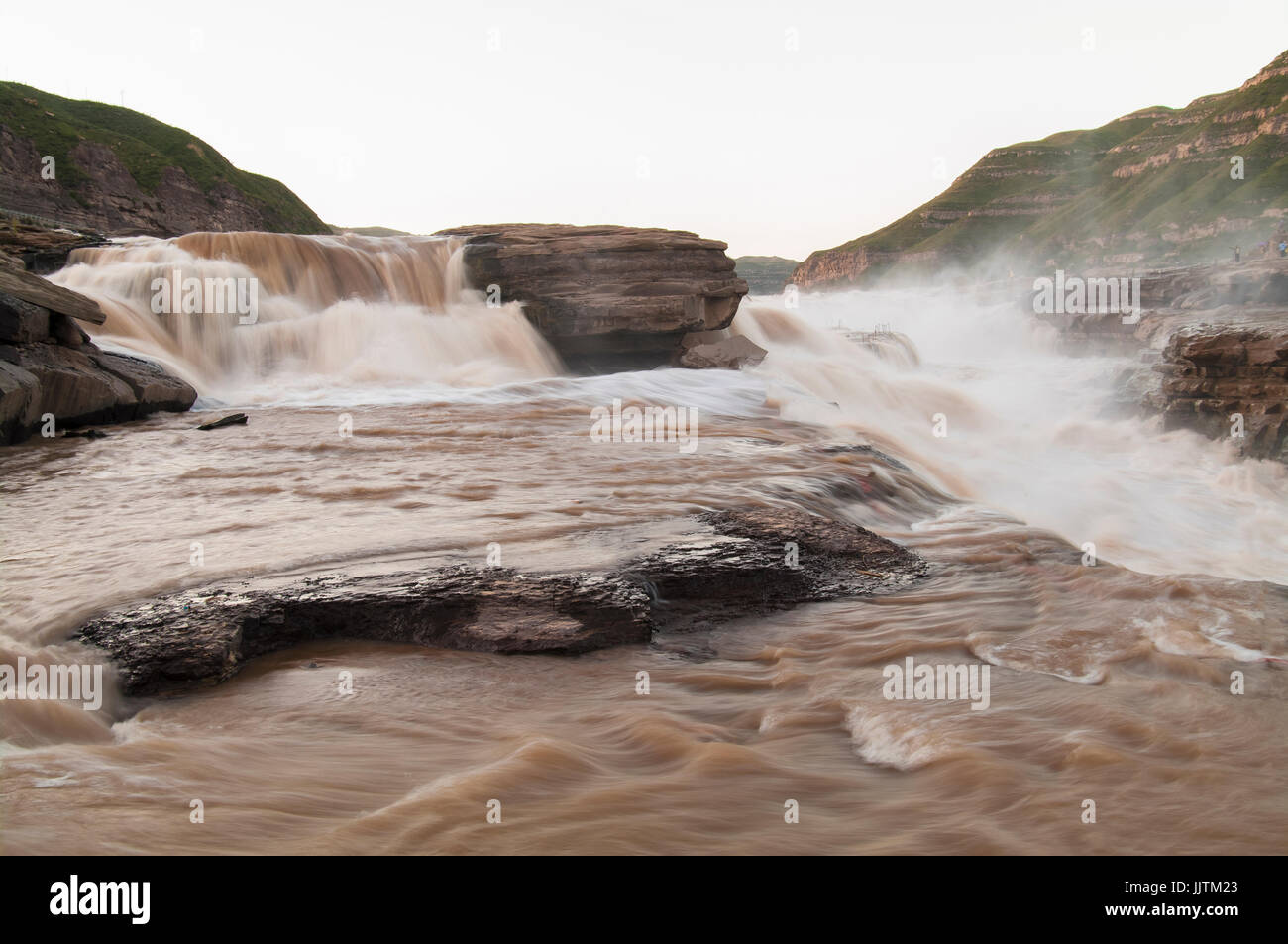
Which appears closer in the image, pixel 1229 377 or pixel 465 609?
pixel 465 609

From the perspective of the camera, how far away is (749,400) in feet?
47.2

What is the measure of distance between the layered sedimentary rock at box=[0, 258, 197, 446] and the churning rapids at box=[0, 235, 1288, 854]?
0.59 m

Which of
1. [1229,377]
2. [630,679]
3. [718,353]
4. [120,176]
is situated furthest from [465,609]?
[120,176]

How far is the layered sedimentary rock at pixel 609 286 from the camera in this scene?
60.1 feet

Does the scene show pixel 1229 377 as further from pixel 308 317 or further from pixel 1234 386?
pixel 308 317

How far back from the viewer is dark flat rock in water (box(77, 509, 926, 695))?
4.03 meters

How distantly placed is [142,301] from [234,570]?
1335 cm

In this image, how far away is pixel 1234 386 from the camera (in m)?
16.2

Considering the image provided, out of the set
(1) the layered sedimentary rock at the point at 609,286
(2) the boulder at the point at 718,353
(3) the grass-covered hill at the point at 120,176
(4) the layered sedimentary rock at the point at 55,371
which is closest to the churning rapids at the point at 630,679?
(4) the layered sedimentary rock at the point at 55,371

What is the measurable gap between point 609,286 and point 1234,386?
11.8 meters

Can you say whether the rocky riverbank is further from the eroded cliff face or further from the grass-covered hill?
the grass-covered hill

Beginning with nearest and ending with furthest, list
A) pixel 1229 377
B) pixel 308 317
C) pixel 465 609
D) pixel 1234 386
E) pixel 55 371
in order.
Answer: pixel 465 609
pixel 55 371
pixel 1234 386
pixel 1229 377
pixel 308 317

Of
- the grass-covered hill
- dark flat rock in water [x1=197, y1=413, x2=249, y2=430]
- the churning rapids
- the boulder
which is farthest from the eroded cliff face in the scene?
the grass-covered hill

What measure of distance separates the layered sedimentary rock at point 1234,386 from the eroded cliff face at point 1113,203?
24487 millimetres
